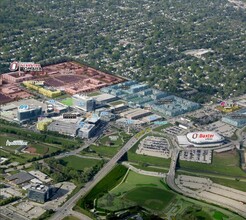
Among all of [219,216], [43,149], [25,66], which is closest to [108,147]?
[43,149]

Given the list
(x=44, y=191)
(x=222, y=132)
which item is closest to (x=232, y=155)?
(x=222, y=132)

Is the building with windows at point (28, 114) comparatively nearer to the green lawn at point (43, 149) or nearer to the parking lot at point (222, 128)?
the green lawn at point (43, 149)

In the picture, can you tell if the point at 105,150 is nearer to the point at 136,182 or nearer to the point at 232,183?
the point at 136,182

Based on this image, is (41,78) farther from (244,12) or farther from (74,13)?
(244,12)

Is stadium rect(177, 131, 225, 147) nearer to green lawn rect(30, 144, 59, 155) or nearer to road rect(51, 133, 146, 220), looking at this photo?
road rect(51, 133, 146, 220)

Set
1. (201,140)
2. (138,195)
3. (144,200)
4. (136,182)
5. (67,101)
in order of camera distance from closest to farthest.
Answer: (144,200) < (138,195) < (136,182) < (201,140) < (67,101)

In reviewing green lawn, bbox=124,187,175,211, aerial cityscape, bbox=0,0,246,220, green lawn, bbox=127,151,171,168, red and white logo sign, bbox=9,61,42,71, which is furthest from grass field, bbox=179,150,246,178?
red and white logo sign, bbox=9,61,42,71

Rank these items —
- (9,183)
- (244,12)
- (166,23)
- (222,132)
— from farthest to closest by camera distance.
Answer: (244,12), (166,23), (222,132), (9,183)

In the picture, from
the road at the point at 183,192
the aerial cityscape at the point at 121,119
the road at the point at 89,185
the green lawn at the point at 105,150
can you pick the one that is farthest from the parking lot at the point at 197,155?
the green lawn at the point at 105,150
